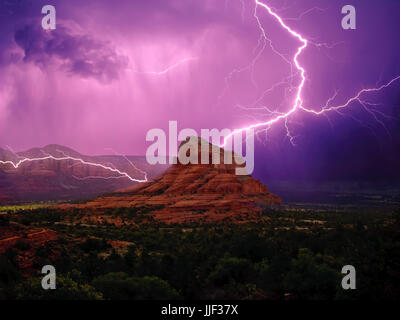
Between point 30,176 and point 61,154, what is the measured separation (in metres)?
27.3

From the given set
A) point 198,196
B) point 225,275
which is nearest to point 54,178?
point 198,196

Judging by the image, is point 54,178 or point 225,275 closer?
point 225,275

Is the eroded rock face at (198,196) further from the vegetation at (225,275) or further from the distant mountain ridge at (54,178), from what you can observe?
the distant mountain ridge at (54,178)

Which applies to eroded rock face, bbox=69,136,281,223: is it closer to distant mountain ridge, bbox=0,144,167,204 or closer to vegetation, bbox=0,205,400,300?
vegetation, bbox=0,205,400,300

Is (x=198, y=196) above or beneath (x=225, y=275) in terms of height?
beneath

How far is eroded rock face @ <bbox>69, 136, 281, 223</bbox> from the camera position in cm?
4378

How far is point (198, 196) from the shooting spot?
50750mm

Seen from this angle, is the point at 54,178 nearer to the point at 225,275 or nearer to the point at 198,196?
the point at 198,196

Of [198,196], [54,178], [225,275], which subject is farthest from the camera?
[54,178]

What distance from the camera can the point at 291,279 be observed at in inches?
514

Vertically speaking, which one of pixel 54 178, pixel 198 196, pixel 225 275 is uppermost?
pixel 225 275

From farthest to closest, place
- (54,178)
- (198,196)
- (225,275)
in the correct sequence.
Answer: (54,178) < (198,196) < (225,275)

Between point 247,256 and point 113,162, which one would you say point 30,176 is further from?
point 247,256
